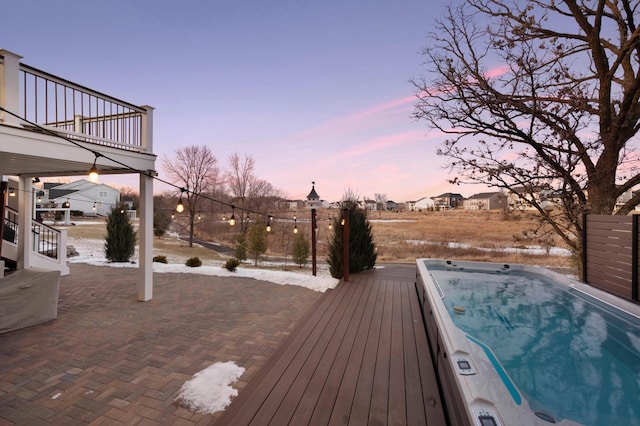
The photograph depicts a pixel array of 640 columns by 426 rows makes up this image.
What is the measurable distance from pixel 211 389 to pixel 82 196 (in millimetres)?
Answer: 41417

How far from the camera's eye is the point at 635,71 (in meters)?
5.13

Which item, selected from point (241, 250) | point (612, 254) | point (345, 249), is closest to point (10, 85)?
point (345, 249)

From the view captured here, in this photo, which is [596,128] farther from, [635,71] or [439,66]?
[439,66]

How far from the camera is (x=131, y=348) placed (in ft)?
11.7

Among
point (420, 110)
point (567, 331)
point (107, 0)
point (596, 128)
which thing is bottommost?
point (567, 331)

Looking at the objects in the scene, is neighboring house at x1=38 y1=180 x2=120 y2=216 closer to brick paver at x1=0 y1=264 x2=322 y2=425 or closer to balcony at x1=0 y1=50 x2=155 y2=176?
balcony at x1=0 y1=50 x2=155 y2=176

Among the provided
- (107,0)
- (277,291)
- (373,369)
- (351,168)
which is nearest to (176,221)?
(351,168)

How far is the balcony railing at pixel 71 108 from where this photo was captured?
11.6ft

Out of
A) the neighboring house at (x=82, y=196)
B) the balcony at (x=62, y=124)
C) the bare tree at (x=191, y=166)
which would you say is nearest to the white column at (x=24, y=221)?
the balcony at (x=62, y=124)

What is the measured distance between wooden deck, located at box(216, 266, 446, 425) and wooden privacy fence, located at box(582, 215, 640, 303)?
3.07 metres

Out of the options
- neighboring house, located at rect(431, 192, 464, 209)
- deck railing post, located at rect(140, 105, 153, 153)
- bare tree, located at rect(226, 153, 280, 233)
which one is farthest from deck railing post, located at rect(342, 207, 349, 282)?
neighboring house, located at rect(431, 192, 464, 209)

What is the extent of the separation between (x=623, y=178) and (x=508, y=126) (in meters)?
2.15

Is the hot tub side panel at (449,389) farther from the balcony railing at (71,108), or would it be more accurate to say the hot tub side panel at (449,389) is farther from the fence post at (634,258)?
the balcony railing at (71,108)

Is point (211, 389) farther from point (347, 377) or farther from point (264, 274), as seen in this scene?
point (264, 274)
